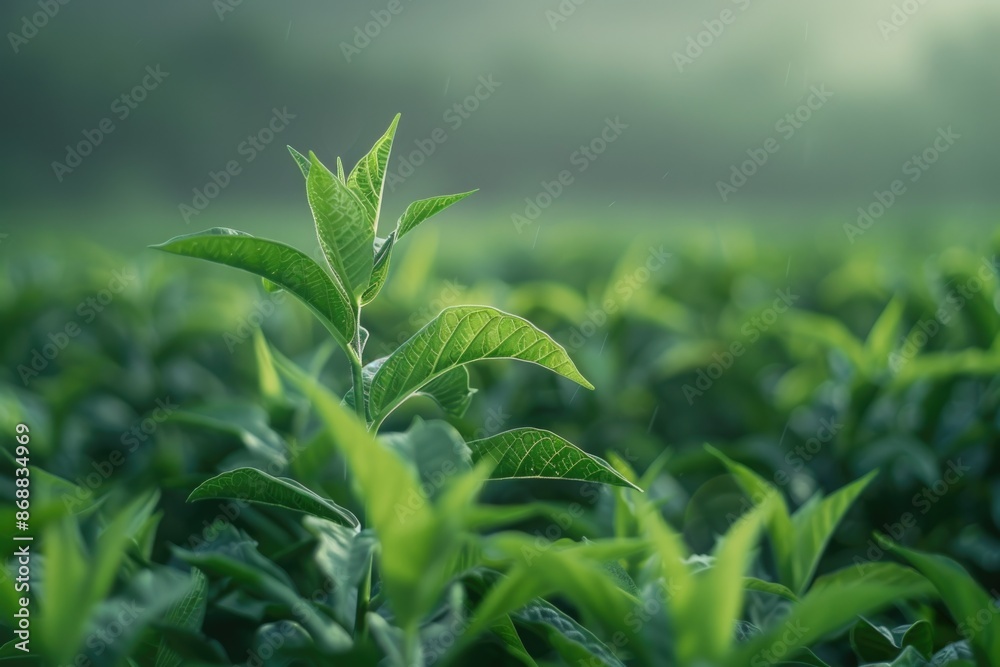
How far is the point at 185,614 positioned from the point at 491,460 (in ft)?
1.04

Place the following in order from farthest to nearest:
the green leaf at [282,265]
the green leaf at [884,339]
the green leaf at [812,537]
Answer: the green leaf at [884,339] < the green leaf at [812,537] < the green leaf at [282,265]

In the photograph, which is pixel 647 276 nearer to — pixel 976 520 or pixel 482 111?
pixel 976 520

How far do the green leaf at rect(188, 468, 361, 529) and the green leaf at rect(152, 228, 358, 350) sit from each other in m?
0.13

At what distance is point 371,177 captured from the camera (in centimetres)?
78

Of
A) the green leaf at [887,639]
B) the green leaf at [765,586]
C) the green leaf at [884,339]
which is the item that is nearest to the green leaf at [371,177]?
the green leaf at [765,586]

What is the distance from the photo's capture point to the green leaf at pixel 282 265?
2.08 ft

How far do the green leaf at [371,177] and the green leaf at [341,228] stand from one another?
78 millimetres

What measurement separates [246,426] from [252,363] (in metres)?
0.74

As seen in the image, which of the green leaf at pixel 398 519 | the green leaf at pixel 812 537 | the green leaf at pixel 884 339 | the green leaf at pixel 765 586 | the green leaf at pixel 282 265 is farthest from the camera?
the green leaf at pixel 884 339

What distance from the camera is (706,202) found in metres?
9.48

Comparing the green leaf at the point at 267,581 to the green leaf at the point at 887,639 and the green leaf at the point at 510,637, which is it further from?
the green leaf at the point at 887,639

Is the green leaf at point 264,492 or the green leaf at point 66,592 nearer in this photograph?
the green leaf at point 66,592

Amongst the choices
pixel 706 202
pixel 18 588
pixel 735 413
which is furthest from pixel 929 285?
pixel 706 202

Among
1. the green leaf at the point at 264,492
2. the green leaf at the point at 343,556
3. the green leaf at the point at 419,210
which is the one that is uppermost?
the green leaf at the point at 419,210
